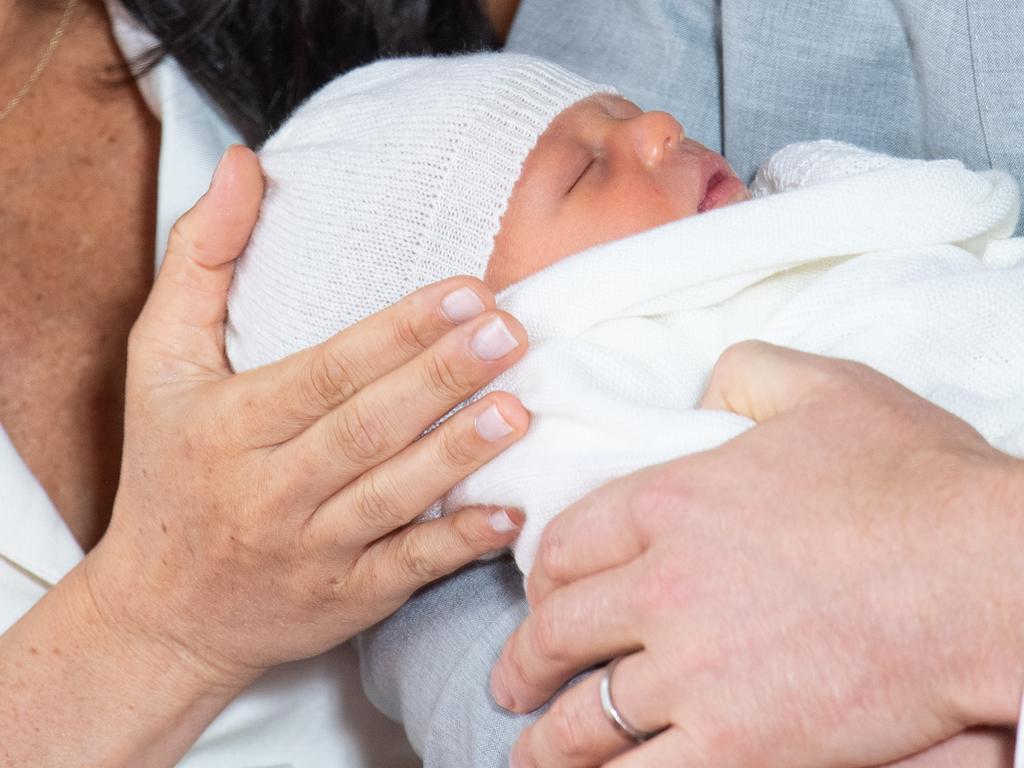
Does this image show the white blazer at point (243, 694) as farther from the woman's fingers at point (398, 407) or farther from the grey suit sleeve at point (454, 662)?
the woman's fingers at point (398, 407)

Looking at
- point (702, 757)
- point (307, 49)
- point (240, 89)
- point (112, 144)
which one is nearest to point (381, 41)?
point (307, 49)

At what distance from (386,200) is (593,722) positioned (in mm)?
589

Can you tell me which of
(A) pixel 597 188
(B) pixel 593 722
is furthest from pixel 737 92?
(B) pixel 593 722

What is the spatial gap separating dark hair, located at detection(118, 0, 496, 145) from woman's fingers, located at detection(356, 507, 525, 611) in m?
0.86

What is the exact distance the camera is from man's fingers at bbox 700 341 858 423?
0.89 meters

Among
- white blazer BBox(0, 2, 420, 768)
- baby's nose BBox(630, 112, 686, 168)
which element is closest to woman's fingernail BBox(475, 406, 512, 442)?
baby's nose BBox(630, 112, 686, 168)

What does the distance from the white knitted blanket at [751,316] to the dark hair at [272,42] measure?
798mm

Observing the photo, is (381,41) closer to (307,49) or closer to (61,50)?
(307,49)

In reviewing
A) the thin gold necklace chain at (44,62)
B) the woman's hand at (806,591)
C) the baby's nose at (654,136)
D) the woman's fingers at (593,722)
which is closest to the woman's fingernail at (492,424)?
the woman's hand at (806,591)

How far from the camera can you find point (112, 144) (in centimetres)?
178

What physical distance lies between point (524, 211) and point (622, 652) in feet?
1.63

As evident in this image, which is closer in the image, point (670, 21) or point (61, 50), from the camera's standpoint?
point (670, 21)

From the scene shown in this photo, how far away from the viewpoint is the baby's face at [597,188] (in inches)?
46.1

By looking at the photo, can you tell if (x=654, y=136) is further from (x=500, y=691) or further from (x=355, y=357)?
(x=500, y=691)
